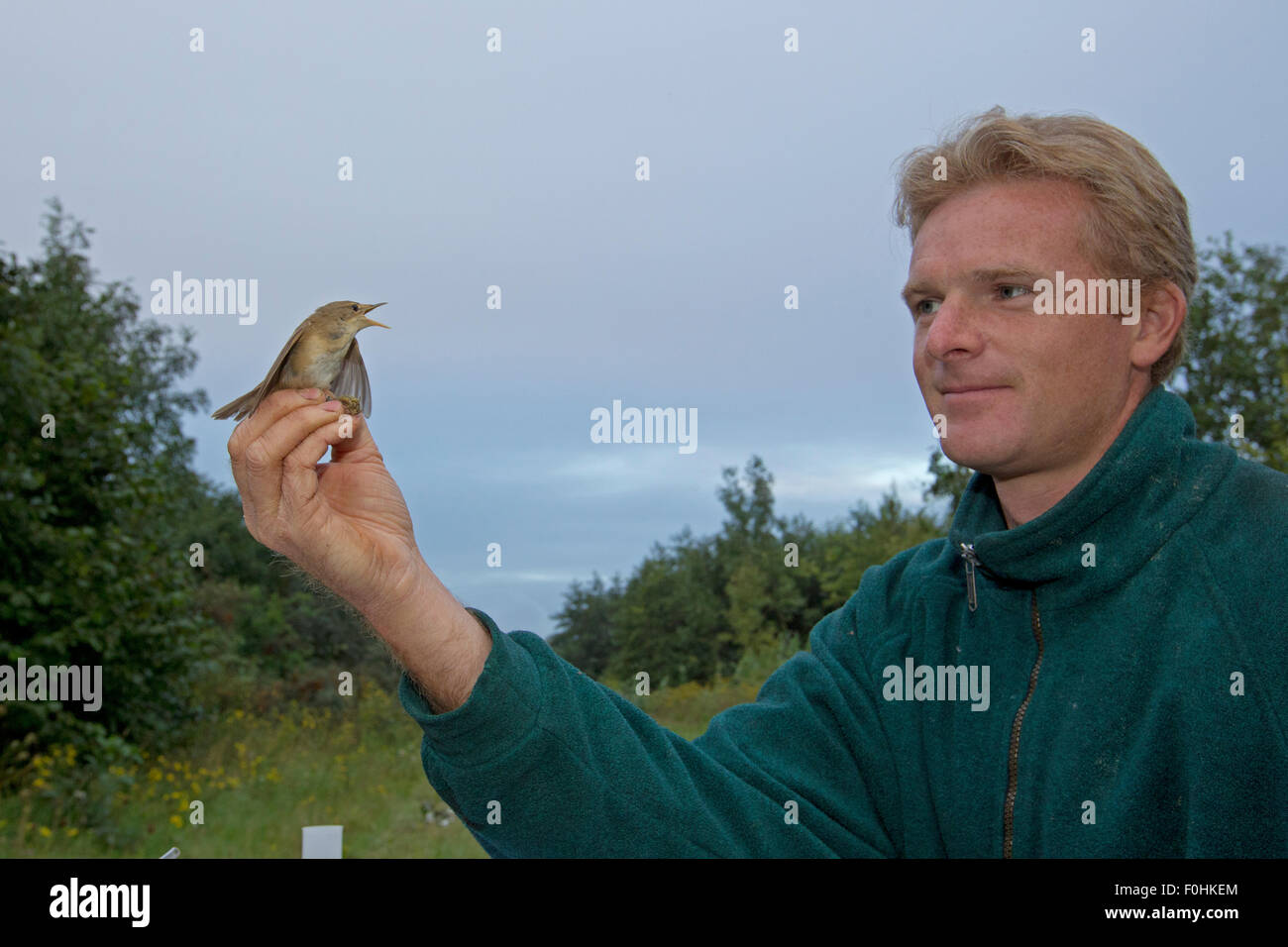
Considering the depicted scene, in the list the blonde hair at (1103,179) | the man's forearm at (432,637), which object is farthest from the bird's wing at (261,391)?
the blonde hair at (1103,179)

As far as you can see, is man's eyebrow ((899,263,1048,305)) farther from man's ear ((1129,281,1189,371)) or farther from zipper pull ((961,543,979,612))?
zipper pull ((961,543,979,612))

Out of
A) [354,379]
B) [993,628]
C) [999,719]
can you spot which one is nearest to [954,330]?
[993,628]

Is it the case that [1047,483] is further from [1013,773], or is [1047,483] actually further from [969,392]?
[1013,773]

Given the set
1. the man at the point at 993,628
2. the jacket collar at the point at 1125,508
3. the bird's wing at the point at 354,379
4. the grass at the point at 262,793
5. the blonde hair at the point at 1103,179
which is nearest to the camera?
the man at the point at 993,628

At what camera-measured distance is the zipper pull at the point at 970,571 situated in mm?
2467

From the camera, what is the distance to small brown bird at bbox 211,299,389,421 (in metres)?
1.90

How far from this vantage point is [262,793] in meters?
7.65

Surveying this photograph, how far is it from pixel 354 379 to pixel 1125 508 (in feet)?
5.77

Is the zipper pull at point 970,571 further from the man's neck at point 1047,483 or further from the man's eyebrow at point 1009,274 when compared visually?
the man's eyebrow at point 1009,274

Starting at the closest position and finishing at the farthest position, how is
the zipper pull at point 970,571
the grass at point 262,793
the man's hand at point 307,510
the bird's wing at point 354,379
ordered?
the man's hand at point 307,510 < the bird's wing at point 354,379 < the zipper pull at point 970,571 < the grass at point 262,793

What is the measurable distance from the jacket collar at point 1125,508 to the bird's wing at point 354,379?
4.92 feet

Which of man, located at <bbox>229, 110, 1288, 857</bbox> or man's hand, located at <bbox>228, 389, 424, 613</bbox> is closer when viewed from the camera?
man's hand, located at <bbox>228, 389, 424, 613</bbox>

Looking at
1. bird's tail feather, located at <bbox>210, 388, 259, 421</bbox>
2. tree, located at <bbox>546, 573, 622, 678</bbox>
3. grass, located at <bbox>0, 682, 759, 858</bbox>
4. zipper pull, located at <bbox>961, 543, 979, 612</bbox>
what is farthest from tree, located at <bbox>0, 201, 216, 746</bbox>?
zipper pull, located at <bbox>961, 543, 979, 612</bbox>
